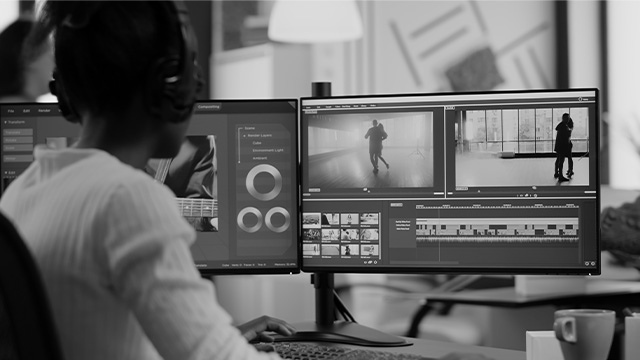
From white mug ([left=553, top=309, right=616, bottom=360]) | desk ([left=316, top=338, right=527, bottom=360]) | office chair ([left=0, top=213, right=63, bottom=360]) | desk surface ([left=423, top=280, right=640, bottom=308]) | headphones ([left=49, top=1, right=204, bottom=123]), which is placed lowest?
desk surface ([left=423, top=280, right=640, bottom=308])

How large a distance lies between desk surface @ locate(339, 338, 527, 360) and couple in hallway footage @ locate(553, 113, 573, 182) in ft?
1.14

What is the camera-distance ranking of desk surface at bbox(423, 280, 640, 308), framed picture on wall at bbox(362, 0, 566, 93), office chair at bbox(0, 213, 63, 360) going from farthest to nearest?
1. framed picture on wall at bbox(362, 0, 566, 93)
2. desk surface at bbox(423, 280, 640, 308)
3. office chair at bbox(0, 213, 63, 360)

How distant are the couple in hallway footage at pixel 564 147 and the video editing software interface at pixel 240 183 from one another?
19.9 inches

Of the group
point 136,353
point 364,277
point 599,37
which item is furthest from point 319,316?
point 599,37

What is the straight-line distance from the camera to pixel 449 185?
1729 millimetres

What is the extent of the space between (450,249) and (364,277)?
349 centimetres

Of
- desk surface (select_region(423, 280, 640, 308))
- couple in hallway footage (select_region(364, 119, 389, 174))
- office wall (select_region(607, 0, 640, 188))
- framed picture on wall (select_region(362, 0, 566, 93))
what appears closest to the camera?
couple in hallway footage (select_region(364, 119, 389, 174))

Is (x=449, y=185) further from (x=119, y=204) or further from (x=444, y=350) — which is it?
(x=119, y=204)

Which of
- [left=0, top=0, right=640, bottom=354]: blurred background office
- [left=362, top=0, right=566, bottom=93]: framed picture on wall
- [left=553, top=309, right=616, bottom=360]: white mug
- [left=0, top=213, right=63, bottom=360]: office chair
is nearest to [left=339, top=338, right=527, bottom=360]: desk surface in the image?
[left=553, top=309, right=616, bottom=360]: white mug

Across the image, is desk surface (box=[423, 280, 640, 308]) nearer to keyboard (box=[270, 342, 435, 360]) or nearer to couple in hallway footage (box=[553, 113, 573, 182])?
couple in hallway footage (box=[553, 113, 573, 182])

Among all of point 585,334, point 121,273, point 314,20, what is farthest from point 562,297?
point 121,273

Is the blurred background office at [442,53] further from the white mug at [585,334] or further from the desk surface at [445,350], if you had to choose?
the white mug at [585,334]

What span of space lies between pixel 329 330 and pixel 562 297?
1107mm

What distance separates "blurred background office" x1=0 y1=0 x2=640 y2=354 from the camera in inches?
206
